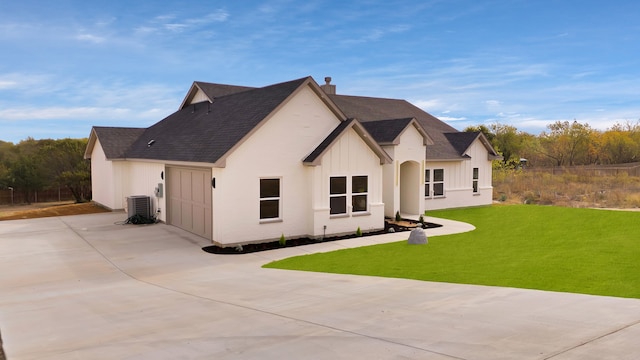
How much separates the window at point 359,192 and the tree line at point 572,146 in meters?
42.4

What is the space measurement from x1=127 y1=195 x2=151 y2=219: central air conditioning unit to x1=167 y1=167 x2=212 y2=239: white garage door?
5.24ft

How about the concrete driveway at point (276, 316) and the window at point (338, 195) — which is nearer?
the concrete driveway at point (276, 316)

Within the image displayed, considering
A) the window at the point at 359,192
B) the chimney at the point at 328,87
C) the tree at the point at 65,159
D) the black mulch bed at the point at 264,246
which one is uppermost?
the chimney at the point at 328,87

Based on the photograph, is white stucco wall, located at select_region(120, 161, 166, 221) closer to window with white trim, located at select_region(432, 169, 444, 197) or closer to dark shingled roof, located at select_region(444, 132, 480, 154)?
window with white trim, located at select_region(432, 169, 444, 197)

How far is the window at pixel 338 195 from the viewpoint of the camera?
17.1 meters

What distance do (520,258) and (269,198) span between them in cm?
810

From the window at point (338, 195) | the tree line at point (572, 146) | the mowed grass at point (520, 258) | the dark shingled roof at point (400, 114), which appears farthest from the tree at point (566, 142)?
the window at point (338, 195)

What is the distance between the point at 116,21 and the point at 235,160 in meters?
10.5

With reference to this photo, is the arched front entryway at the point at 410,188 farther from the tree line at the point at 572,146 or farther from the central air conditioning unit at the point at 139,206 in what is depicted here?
the tree line at the point at 572,146

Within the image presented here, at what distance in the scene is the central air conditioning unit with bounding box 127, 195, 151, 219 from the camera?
66.2ft

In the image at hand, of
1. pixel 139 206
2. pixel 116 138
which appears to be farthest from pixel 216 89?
pixel 139 206

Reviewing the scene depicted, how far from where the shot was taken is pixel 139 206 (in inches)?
803

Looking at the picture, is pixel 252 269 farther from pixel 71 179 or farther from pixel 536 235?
pixel 71 179

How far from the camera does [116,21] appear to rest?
67.4 feet
